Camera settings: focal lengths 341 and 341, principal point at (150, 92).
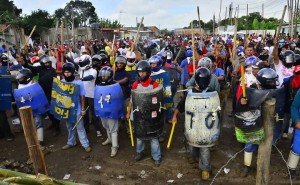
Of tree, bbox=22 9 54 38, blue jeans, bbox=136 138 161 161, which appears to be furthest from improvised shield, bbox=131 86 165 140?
tree, bbox=22 9 54 38

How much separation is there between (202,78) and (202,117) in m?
0.71

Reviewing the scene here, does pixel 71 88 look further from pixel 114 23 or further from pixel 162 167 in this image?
pixel 114 23

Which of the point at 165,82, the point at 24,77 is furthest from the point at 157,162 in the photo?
the point at 24,77

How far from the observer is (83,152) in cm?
792

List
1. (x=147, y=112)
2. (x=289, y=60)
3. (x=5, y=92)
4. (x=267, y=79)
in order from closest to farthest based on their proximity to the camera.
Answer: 1. (x=267, y=79)
2. (x=147, y=112)
3. (x=289, y=60)
4. (x=5, y=92)

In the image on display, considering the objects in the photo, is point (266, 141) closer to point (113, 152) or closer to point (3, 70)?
point (113, 152)

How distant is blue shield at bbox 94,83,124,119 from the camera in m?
7.29

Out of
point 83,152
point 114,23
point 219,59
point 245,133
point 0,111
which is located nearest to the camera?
point 245,133

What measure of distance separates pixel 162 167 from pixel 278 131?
2.45m

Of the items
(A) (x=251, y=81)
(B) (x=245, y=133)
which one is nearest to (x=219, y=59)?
(A) (x=251, y=81)

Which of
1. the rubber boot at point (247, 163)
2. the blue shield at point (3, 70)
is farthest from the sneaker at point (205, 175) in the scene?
the blue shield at point (3, 70)

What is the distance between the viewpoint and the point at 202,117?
6059 millimetres

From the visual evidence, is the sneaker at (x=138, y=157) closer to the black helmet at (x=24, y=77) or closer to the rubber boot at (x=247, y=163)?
the rubber boot at (x=247, y=163)

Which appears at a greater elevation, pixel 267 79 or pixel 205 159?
pixel 267 79
